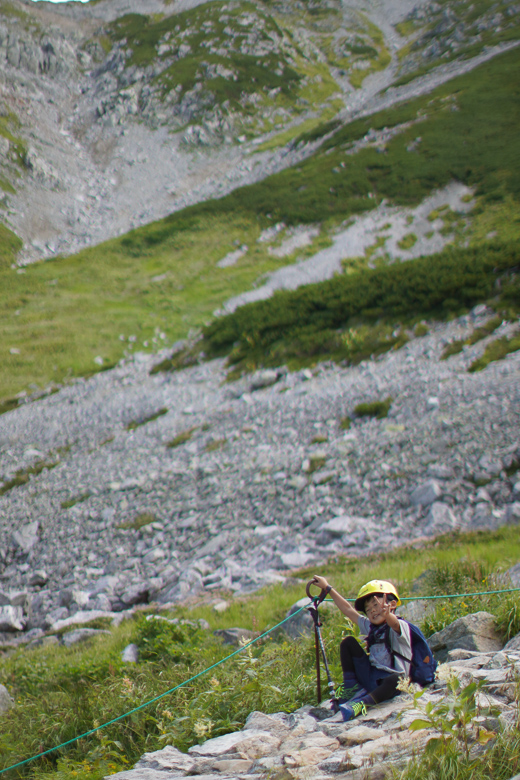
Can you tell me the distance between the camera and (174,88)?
82750 millimetres

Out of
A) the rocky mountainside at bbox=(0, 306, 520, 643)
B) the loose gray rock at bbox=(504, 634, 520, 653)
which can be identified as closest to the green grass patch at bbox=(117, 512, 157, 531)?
the rocky mountainside at bbox=(0, 306, 520, 643)

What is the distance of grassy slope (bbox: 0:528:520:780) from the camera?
5082 millimetres

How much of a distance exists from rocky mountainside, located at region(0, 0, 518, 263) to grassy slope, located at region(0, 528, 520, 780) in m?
48.7

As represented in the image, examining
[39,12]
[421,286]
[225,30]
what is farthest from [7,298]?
[39,12]

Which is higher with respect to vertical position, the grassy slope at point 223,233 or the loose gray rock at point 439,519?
the grassy slope at point 223,233

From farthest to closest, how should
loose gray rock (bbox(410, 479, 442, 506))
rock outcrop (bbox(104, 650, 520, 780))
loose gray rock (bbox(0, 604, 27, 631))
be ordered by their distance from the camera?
loose gray rock (bbox(410, 479, 442, 506))
loose gray rock (bbox(0, 604, 27, 631))
rock outcrop (bbox(104, 650, 520, 780))

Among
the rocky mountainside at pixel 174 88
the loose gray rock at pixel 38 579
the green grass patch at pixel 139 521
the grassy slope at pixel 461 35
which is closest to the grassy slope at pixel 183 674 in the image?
the loose gray rock at pixel 38 579

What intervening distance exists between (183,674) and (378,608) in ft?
9.85

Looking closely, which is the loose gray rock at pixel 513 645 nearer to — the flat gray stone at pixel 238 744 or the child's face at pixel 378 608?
the child's face at pixel 378 608

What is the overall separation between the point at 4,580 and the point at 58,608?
102 inches

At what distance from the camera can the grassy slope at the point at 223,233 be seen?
1352 inches

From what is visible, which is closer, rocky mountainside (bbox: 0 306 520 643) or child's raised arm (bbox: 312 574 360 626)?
child's raised arm (bbox: 312 574 360 626)

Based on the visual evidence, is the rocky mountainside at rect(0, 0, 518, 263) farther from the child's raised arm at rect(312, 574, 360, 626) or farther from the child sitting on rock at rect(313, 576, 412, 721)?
the child sitting on rock at rect(313, 576, 412, 721)

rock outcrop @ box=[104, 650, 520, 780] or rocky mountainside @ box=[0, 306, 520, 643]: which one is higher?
rock outcrop @ box=[104, 650, 520, 780]
